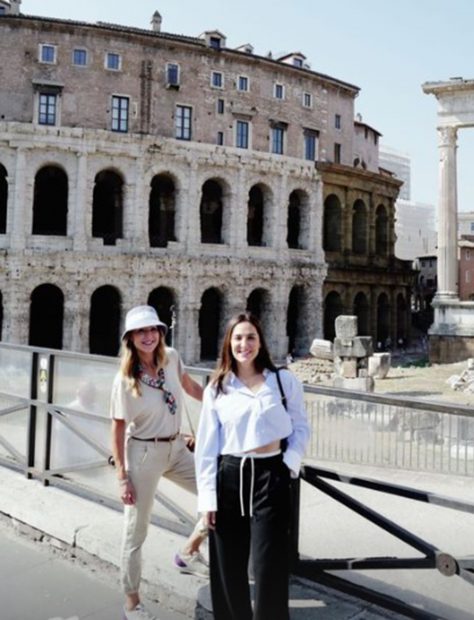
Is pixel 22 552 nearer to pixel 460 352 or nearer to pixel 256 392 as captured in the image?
pixel 256 392

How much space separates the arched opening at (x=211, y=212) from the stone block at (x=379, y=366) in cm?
1275

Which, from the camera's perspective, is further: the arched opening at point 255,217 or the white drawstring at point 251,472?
the arched opening at point 255,217

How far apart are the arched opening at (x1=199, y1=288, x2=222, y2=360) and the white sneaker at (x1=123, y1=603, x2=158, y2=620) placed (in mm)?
27609

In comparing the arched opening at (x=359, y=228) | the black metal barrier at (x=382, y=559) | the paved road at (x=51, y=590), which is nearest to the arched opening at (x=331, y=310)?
the arched opening at (x=359, y=228)

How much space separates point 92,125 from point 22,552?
25.1 metres

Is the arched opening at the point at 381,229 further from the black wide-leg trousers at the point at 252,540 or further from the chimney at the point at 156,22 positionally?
the black wide-leg trousers at the point at 252,540

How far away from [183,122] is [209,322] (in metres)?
10.4

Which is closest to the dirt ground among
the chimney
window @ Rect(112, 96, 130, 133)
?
window @ Rect(112, 96, 130, 133)

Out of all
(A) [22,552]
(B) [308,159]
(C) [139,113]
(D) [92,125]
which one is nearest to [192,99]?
(C) [139,113]

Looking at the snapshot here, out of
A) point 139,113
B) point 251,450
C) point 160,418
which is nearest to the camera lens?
point 251,450

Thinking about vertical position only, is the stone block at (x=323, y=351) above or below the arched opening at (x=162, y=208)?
below

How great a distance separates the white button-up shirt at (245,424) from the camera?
2.75 meters

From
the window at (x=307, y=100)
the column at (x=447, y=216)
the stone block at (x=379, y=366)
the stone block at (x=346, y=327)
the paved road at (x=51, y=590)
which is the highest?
the window at (x=307, y=100)

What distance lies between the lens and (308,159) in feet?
104
